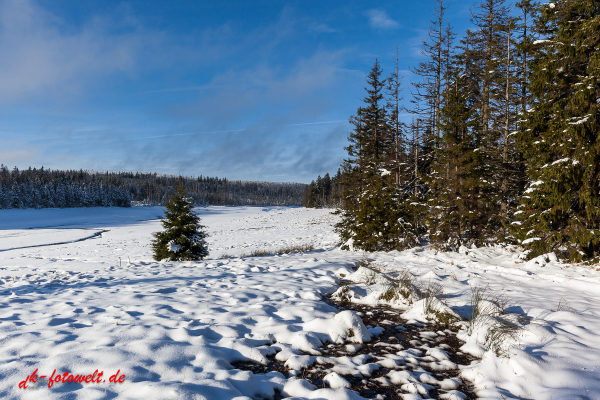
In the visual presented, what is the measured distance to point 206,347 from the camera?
3.36 m

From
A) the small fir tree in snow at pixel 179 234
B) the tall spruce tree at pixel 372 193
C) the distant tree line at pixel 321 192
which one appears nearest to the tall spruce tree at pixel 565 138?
the tall spruce tree at pixel 372 193

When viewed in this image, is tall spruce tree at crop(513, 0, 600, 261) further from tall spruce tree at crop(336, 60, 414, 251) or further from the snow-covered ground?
tall spruce tree at crop(336, 60, 414, 251)

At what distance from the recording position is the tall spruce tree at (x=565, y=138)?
718 centimetres

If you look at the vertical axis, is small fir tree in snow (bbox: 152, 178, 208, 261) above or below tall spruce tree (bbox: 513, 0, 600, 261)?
below

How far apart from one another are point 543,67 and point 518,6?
5811mm

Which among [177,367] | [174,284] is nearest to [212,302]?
[174,284]

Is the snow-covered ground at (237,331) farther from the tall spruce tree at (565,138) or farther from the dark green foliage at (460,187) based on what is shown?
the dark green foliage at (460,187)

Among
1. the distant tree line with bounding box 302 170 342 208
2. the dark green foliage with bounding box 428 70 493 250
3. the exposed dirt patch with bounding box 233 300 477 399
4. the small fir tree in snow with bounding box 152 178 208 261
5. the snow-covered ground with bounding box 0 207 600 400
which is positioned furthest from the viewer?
the distant tree line with bounding box 302 170 342 208

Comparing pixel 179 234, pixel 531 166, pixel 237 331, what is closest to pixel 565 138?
pixel 531 166

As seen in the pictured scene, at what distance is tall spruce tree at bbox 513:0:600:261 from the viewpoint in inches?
283

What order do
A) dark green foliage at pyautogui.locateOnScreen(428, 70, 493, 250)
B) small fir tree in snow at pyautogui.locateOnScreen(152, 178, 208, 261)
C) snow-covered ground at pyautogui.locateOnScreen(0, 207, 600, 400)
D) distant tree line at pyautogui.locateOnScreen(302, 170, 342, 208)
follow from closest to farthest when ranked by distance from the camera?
snow-covered ground at pyautogui.locateOnScreen(0, 207, 600, 400), dark green foliage at pyautogui.locateOnScreen(428, 70, 493, 250), small fir tree in snow at pyautogui.locateOnScreen(152, 178, 208, 261), distant tree line at pyautogui.locateOnScreen(302, 170, 342, 208)

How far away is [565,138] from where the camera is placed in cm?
768

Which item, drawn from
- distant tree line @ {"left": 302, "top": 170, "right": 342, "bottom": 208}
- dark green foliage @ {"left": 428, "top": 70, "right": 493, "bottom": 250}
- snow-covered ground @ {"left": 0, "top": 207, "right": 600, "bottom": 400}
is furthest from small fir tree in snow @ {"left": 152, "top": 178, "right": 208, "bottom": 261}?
distant tree line @ {"left": 302, "top": 170, "right": 342, "bottom": 208}

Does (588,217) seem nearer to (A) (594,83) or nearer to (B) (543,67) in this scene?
(A) (594,83)
